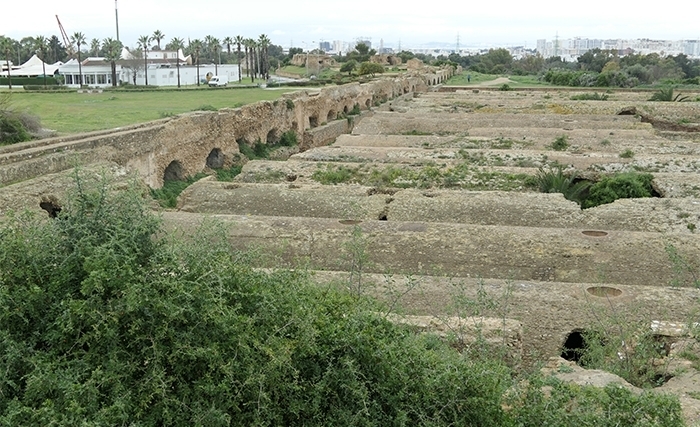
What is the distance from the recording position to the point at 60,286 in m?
4.50

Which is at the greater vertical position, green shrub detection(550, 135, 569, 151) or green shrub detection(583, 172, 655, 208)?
green shrub detection(550, 135, 569, 151)

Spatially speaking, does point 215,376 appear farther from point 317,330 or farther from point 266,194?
point 266,194

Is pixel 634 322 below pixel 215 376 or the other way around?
below

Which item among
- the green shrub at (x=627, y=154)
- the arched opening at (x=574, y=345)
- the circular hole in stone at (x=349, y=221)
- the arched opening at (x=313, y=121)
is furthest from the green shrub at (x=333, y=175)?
the arched opening at (x=313, y=121)

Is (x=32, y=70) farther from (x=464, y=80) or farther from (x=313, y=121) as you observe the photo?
(x=313, y=121)

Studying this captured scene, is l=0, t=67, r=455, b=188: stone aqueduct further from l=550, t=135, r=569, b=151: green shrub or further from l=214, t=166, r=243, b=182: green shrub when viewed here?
l=550, t=135, r=569, b=151: green shrub

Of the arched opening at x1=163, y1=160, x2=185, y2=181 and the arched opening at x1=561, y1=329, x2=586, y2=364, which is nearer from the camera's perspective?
the arched opening at x1=561, y1=329, x2=586, y2=364

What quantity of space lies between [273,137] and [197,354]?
19151mm

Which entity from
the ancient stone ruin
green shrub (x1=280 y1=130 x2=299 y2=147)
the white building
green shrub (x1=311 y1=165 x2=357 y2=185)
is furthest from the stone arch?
the white building

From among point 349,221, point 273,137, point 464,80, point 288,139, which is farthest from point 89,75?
point 349,221

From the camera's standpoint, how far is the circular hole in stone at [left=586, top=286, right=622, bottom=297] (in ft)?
24.2

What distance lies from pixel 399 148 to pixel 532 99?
16330mm

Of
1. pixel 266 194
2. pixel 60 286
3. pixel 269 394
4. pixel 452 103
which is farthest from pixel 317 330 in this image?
pixel 452 103

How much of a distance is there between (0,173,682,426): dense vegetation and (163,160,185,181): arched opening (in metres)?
12.1
